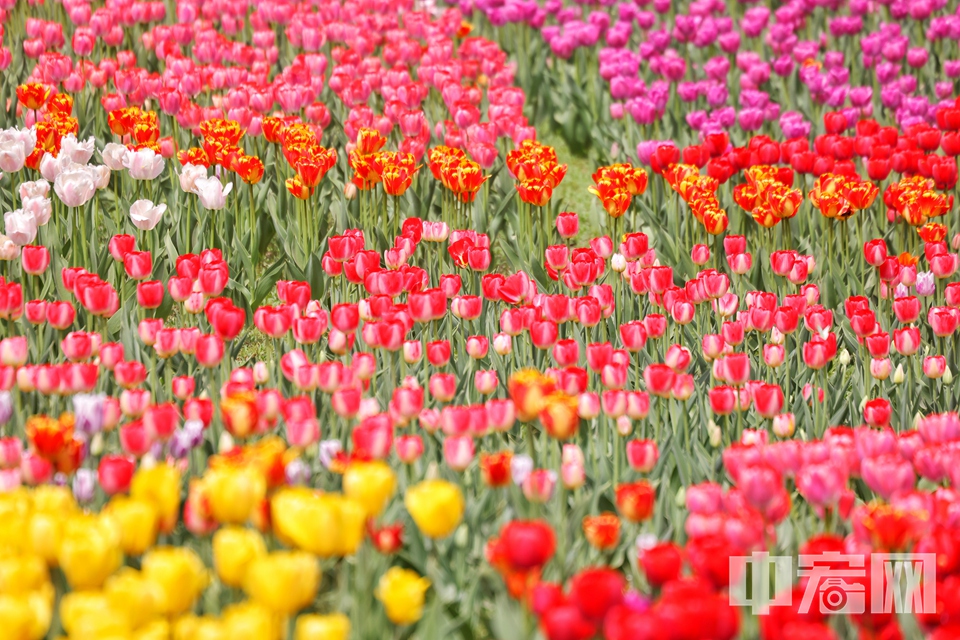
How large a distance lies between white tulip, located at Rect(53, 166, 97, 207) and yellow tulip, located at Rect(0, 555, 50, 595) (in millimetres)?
2667

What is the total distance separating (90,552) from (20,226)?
94.9 inches

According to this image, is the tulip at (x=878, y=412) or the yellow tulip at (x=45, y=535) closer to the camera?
the yellow tulip at (x=45, y=535)

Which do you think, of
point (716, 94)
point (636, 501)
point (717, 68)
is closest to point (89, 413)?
point (636, 501)

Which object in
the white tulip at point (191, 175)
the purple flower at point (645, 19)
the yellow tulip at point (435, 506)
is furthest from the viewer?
the purple flower at point (645, 19)

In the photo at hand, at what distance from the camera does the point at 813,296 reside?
4.72 meters

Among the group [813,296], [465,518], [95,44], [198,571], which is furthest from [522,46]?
[198,571]

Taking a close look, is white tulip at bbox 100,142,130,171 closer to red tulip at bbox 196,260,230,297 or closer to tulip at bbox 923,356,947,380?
red tulip at bbox 196,260,230,297

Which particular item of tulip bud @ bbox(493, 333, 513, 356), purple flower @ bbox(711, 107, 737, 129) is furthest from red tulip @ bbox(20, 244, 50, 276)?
purple flower @ bbox(711, 107, 737, 129)

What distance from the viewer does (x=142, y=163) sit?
5.25m

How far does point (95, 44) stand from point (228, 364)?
4.85 meters

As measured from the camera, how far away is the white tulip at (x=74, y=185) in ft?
15.6

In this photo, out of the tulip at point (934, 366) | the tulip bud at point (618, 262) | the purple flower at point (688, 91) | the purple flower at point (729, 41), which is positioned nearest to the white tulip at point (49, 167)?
the tulip bud at point (618, 262)

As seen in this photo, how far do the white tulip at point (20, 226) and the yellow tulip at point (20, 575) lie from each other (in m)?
2.30

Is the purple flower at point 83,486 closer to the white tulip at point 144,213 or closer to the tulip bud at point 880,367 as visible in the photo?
the white tulip at point 144,213
